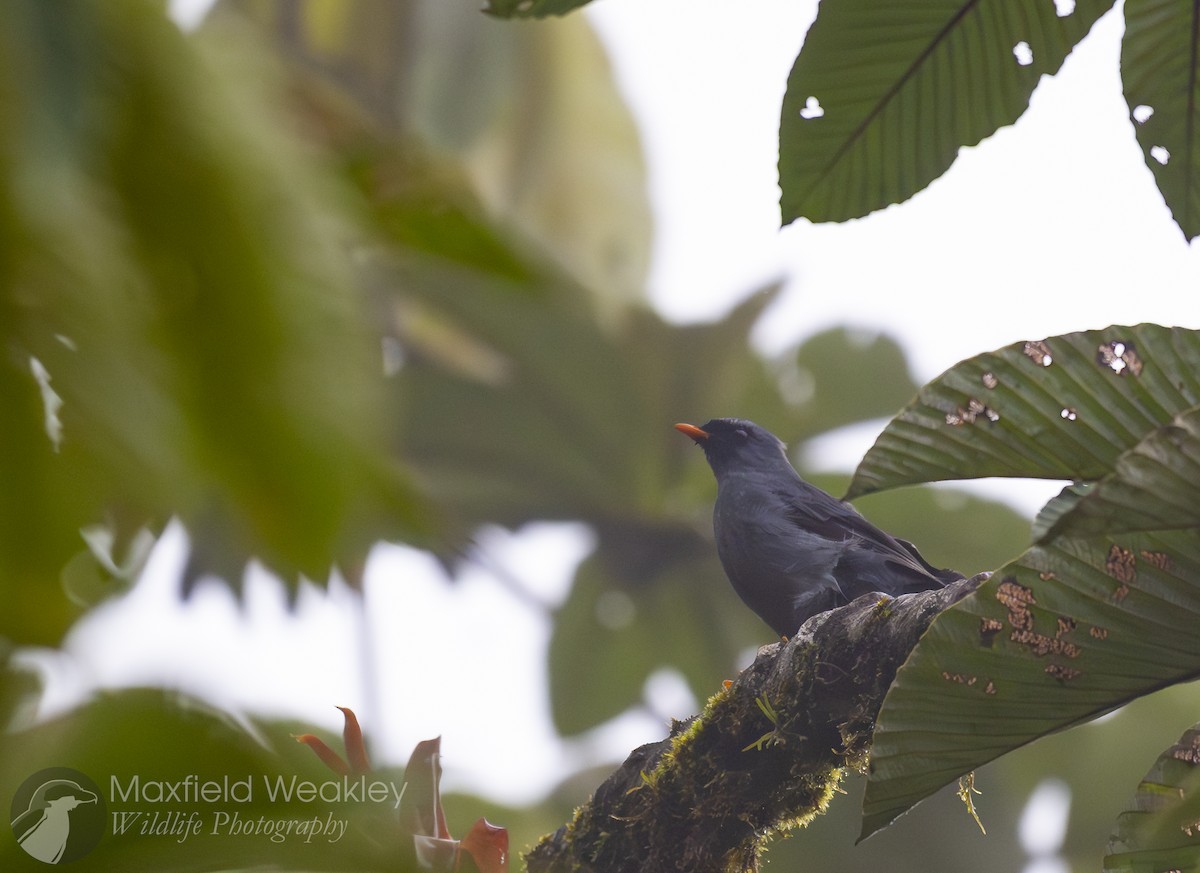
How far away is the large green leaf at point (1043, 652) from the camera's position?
5.18 feet

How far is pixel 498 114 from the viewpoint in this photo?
1216cm

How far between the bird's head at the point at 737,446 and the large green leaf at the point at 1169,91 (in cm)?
328

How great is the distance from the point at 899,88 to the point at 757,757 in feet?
4.92

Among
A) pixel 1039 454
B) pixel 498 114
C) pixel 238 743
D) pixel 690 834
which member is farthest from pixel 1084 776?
pixel 238 743

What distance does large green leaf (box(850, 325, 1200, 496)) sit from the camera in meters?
1.68

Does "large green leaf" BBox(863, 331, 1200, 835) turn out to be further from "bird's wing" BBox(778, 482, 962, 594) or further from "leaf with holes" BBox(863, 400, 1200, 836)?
"bird's wing" BBox(778, 482, 962, 594)

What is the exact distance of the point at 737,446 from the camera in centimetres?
533

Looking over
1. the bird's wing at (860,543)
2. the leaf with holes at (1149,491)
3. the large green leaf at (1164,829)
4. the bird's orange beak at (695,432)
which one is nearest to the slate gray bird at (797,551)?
the bird's wing at (860,543)

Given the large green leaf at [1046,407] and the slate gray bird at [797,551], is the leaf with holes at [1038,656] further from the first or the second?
the slate gray bird at [797,551]

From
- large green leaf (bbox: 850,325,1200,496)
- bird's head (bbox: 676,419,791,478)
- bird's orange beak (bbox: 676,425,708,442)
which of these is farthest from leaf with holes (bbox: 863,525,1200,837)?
bird's orange beak (bbox: 676,425,708,442)

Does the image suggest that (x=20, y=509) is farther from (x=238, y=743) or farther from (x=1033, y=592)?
(x=1033, y=592)

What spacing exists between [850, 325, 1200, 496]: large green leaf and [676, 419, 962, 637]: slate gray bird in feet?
7.65

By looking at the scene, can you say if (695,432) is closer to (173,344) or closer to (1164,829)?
(1164,829)

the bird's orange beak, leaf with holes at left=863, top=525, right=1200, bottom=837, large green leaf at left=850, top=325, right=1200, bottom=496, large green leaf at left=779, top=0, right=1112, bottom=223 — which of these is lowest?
leaf with holes at left=863, top=525, right=1200, bottom=837
